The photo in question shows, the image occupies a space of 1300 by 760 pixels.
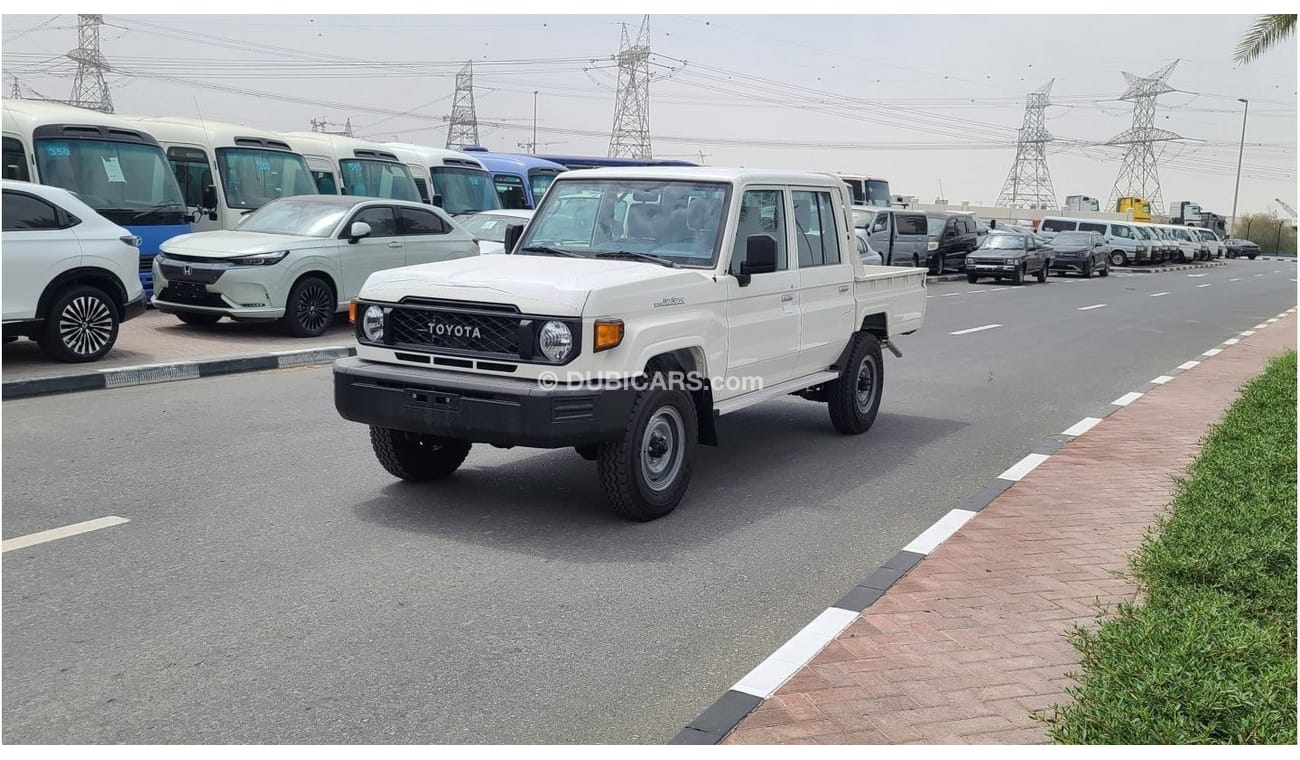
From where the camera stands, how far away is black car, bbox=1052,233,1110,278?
41.4 m

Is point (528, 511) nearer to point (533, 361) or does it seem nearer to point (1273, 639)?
point (533, 361)

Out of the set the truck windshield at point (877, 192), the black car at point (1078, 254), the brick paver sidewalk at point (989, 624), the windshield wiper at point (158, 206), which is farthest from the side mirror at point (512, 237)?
the black car at point (1078, 254)

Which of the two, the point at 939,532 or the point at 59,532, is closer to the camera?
the point at 59,532

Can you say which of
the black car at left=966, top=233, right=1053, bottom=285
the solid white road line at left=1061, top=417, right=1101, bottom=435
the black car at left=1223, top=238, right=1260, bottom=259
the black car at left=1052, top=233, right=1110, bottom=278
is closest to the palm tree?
the solid white road line at left=1061, top=417, right=1101, bottom=435

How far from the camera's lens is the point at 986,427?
33.2ft

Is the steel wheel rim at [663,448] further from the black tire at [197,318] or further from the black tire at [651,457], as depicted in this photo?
the black tire at [197,318]

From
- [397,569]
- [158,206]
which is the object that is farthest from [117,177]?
[397,569]

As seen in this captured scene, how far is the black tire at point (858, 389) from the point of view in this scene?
9.09 meters

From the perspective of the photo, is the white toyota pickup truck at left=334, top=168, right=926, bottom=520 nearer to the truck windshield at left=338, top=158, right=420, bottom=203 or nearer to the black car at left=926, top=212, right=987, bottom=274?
the truck windshield at left=338, top=158, right=420, bottom=203

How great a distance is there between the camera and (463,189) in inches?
1017

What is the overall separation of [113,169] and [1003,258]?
82.2 ft

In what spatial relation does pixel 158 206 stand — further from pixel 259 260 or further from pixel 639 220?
pixel 639 220

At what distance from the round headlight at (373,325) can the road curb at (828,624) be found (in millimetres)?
2971

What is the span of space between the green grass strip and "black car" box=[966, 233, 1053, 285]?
2776 centimetres
